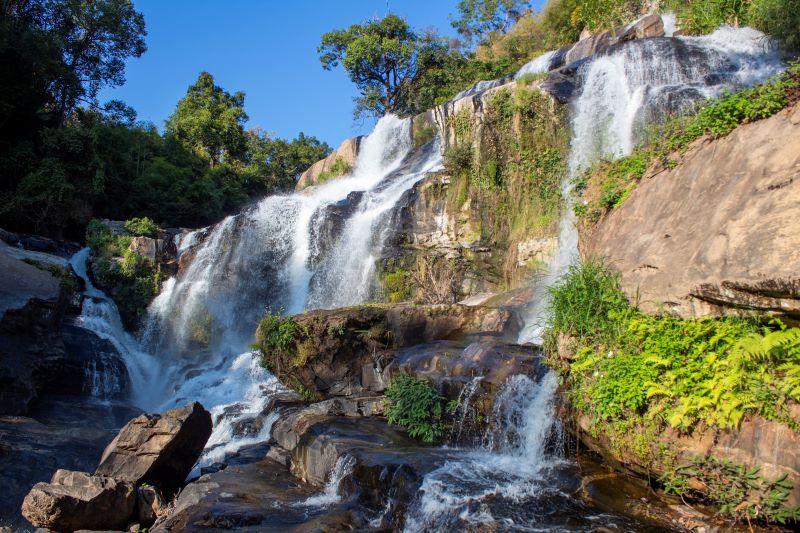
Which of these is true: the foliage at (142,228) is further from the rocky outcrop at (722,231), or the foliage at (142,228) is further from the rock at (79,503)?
the rocky outcrop at (722,231)

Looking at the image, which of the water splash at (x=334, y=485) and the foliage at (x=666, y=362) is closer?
the foliage at (x=666, y=362)

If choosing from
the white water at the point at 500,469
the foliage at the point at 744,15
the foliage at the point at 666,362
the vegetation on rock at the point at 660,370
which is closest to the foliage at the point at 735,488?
the vegetation on rock at the point at 660,370

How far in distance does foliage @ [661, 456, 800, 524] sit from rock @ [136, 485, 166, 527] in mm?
6417

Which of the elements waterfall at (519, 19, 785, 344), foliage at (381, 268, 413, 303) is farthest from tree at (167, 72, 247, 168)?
waterfall at (519, 19, 785, 344)

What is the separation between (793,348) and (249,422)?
9.47m

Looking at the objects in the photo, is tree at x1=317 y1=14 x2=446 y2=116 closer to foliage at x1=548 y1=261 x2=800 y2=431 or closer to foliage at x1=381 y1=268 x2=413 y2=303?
foliage at x1=381 y1=268 x2=413 y2=303

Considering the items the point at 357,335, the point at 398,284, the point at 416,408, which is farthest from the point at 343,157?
the point at 416,408

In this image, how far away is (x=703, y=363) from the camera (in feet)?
19.3

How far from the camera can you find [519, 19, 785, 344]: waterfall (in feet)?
47.6

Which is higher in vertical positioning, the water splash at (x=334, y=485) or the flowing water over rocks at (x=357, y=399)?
the flowing water over rocks at (x=357, y=399)

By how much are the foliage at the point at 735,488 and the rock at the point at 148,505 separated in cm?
642

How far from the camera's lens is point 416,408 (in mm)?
8906

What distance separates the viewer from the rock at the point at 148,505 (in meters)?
7.71

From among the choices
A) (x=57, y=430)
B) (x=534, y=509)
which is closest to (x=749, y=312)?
(x=534, y=509)
